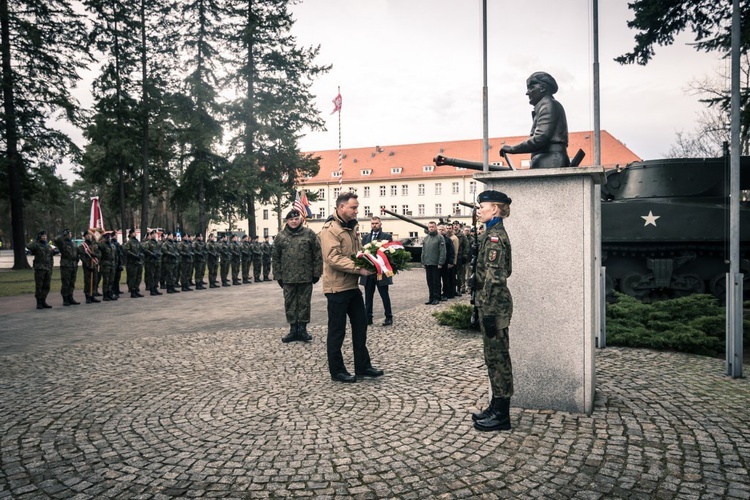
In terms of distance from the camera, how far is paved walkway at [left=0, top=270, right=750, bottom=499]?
10.7ft

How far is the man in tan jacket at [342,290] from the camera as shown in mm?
5633

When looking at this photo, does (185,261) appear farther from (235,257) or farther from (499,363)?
(499,363)

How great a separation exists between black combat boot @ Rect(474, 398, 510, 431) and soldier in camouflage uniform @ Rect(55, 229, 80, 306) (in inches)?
516

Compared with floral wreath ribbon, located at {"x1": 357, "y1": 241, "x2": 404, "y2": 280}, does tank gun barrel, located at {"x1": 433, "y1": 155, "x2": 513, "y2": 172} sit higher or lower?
higher

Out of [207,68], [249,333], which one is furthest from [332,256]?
[207,68]

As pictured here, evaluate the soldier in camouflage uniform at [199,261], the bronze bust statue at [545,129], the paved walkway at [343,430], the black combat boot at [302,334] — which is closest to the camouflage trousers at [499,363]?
the paved walkway at [343,430]

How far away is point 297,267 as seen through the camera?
8164mm

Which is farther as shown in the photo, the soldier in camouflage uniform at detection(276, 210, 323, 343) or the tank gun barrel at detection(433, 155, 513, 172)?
the soldier in camouflage uniform at detection(276, 210, 323, 343)

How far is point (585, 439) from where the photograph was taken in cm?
390

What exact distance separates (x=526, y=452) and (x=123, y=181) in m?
32.2

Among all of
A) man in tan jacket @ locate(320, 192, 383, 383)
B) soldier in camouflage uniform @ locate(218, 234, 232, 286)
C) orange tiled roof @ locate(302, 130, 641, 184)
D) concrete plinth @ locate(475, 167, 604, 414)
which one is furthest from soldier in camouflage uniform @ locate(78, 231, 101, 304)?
orange tiled roof @ locate(302, 130, 641, 184)

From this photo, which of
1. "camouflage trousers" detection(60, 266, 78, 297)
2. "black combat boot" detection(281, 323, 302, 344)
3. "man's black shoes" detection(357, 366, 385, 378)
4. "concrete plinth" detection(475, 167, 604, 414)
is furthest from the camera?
"camouflage trousers" detection(60, 266, 78, 297)

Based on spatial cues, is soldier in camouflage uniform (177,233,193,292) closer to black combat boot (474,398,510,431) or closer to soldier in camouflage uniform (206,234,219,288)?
soldier in camouflage uniform (206,234,219,288)

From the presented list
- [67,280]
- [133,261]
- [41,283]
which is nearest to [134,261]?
[133,261]
